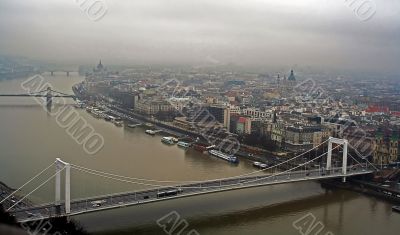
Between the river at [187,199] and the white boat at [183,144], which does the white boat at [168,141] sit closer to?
the white boat at [183,144]

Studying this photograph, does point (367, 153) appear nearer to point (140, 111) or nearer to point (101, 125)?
point (101, 125)

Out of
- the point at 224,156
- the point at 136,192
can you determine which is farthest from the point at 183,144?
the point at 136,192

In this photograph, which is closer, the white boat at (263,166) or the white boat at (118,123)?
the white boat at (263,166)

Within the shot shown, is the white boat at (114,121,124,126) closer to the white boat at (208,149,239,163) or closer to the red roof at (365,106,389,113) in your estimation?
the white boat at (208,149,239,163)

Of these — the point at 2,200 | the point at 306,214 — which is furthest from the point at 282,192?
the point at 2,200

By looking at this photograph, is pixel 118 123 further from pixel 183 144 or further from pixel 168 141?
pixel 183 144

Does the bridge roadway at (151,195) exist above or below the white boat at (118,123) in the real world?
below

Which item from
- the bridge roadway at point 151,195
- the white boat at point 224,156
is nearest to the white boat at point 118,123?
the white boat at point 224,156
